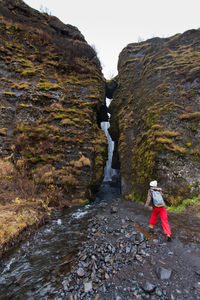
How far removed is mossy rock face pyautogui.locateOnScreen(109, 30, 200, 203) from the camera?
29.2 feet

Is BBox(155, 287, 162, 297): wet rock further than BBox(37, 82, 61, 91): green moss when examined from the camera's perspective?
No

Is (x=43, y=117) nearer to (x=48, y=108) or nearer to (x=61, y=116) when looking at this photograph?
(x=48, y=108)

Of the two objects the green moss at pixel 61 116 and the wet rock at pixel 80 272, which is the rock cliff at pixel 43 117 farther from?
the wet rock at pixel 80 272

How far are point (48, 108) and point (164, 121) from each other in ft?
36.1

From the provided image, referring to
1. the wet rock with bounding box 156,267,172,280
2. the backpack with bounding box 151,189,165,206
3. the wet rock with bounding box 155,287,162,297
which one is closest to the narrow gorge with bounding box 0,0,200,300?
the wet rock with bounding box 155,287,162,297

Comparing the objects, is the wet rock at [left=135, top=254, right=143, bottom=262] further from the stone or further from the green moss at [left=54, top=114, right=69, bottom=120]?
the green moss at [left=54, top=114, right=69, bottom=120]

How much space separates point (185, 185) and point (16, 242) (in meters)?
9.76

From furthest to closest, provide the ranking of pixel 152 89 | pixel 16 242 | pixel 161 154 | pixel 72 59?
pixel 72 59 < pixel 152 89 < pixel 161 154 < pixel 16 242

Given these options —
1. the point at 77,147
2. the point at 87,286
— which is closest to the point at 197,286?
the point at 87,286

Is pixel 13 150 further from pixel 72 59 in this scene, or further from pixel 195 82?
pixel 195 82

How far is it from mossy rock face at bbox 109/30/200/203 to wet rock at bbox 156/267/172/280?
593 cm

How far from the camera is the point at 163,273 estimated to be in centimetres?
288

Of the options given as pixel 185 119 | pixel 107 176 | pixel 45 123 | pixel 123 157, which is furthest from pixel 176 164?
pixel 107 176

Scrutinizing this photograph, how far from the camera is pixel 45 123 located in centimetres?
1149
